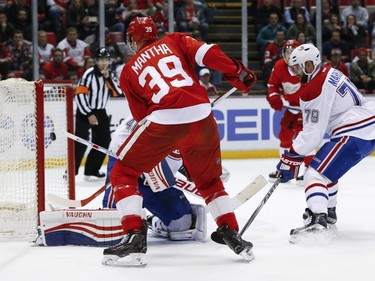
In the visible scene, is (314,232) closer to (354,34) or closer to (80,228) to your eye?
(80,228)

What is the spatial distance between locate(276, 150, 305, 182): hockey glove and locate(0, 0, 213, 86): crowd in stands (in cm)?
442

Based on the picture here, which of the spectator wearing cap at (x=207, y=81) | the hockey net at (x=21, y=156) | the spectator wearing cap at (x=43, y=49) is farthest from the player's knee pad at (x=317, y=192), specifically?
→ the spectator wearing cap at (x=43, y=49)

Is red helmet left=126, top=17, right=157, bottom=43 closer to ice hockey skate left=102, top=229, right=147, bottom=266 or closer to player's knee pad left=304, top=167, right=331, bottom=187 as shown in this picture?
ice hockey skate left=102, top=229, right=147, bottom=266

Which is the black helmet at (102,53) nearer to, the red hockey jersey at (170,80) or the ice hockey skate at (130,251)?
the red hockey jersey at (170,80)

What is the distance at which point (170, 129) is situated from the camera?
11.7 feet

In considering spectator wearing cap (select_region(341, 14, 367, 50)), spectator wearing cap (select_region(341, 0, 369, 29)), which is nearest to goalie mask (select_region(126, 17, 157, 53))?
spectator wearing cap (select_region(341, 14, 367, 50))

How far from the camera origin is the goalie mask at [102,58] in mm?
6879

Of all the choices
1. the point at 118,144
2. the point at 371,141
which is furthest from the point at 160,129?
the point at 371,141

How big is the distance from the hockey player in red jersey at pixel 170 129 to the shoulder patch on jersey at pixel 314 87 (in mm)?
522

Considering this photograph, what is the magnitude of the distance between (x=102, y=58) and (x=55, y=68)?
1.72m

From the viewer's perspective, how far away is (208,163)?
3.72m

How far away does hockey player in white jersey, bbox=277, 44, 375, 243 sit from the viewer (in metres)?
4.13

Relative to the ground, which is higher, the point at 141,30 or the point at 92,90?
the point at 141,30

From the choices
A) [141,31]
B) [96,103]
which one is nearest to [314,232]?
[141,31]
